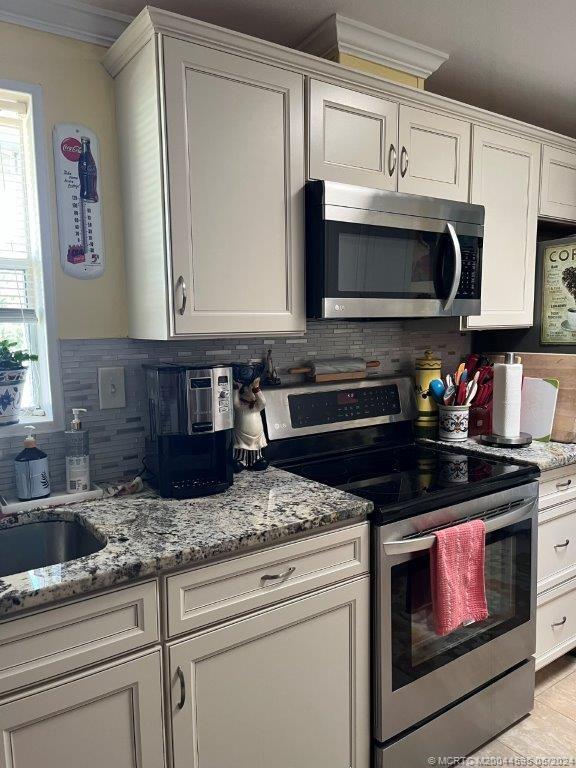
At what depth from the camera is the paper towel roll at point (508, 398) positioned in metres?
2.19

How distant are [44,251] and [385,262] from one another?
1045 mm

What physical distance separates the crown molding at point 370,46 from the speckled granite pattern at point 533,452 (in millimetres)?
1370

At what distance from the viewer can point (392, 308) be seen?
186cm

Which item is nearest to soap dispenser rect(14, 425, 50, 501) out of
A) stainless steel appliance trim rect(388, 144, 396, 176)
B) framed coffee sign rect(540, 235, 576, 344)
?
stainless steel appliance trim rect(388, 144, 396, 176)

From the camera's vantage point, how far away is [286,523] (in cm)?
137

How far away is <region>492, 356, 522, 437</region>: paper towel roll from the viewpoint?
7.17 ft

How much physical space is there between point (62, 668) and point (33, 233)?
47.3 inches

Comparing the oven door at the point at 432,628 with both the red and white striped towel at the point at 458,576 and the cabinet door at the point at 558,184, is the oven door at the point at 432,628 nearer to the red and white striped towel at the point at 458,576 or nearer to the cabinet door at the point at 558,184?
the red and white striped towel at the point at 458,576

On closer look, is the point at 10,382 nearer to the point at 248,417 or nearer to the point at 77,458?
the point at 77,458

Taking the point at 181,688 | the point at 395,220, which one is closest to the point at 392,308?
the point at 395,220

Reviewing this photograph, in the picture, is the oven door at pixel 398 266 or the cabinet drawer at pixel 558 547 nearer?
the oven door at pixel 398 266

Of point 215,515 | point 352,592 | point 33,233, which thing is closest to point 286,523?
point 215,515

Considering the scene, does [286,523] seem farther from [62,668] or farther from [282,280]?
Answer: [282,280]

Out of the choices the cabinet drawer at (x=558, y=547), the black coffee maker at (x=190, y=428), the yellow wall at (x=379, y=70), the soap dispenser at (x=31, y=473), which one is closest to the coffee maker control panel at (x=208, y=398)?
the black coffee maker at (x=190, y=428)
